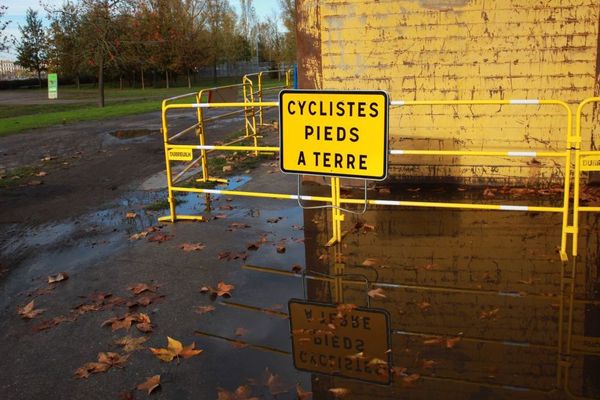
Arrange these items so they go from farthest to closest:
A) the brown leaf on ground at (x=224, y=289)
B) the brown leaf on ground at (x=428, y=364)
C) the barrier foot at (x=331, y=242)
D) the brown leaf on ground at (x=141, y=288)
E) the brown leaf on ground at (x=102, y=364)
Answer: the barrier foot at (x=331, y=242), the brown leaf on ground at (x=141, y=288), the brown leaf on ground at (x=224, y=289), the brown leaf on ground at (x=102, y=364), the brown leaf on ground at (x=428, y=364)

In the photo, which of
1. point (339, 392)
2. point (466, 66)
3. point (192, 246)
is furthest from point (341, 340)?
point (466, 66)

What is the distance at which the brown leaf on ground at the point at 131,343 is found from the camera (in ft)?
14.6

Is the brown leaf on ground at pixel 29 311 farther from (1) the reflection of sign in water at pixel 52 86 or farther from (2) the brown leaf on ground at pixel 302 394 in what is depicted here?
(1) the reflection of sign in water at pixel 52 86

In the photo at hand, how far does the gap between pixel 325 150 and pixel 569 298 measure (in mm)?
2737

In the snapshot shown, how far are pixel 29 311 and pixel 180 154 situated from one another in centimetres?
310

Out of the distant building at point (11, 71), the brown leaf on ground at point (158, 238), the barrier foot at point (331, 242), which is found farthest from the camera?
the distant building at point (11, 71)

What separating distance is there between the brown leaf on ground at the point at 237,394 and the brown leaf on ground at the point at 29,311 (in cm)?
230

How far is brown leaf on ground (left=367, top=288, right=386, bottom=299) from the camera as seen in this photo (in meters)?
5.11

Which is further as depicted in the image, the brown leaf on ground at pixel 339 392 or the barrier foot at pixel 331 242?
the barrier foot at pixel 331 242

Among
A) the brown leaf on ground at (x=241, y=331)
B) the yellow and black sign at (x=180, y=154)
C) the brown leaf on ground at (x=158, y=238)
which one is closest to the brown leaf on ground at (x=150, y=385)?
the brown leaf on ground at (x=241, y=331)

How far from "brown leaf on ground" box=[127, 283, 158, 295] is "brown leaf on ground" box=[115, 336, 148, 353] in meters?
0.96

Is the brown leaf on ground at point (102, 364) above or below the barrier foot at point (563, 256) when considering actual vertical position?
below

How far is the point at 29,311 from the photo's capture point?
5250 mm

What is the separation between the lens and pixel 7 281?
607 cm
